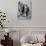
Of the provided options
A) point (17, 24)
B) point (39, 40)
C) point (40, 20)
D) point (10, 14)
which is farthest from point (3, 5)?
point (39, 40)

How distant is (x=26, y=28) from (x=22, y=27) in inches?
3.5

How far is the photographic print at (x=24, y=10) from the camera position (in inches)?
110

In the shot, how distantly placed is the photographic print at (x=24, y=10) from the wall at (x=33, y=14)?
0.06 meters

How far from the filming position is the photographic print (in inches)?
110

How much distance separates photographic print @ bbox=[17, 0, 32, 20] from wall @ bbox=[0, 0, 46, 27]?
0.06 m

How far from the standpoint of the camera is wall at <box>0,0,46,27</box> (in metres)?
2.80

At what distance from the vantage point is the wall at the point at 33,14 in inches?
110

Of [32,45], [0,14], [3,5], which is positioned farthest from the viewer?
[3,5]

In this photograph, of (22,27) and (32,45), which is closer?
(32,45)

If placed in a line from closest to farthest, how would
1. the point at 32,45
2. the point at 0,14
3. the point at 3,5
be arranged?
the point at 32,45, the point at 0,14, the point at 3,5

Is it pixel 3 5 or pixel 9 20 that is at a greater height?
pixel 3 5

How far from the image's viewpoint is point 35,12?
282cm

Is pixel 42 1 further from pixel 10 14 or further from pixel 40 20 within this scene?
pixel 10 14

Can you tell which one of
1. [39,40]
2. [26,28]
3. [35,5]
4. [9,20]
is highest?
[35,5]
